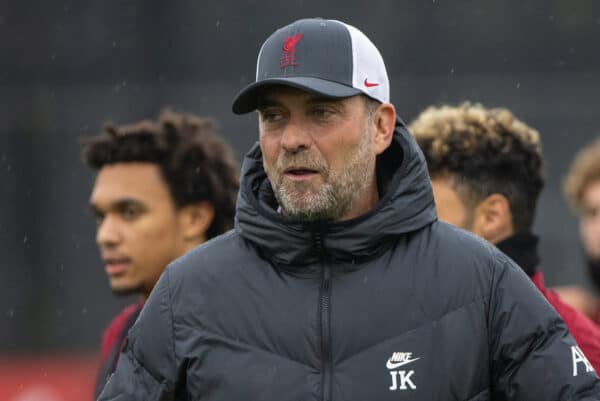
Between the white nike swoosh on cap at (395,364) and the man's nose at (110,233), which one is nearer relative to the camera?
the white nike swoosh on cap at (395,364)

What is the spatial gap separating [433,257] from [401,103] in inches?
340

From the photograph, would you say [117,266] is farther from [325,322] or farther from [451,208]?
[325,322]

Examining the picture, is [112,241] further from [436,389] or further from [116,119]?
[116,119]

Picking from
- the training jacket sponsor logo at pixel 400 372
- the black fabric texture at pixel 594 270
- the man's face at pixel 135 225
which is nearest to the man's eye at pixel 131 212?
the man's face at pixel 135 225

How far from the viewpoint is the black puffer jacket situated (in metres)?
2.91

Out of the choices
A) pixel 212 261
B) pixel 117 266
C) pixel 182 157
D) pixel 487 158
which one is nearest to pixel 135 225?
pixel 117 266

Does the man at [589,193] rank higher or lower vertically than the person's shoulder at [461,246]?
higher

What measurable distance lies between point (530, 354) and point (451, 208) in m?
1.52

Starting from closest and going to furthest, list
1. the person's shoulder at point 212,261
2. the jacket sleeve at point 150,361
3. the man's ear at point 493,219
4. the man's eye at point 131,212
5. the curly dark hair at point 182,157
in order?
the jacket sleeve at point 150,361 → the person's shoulder at point 212,261 → the man's ear at point 493,219 → the man's eye at point 131,212 → the curly dark hair at point 182,157

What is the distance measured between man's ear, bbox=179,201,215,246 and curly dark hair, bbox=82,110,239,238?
0.07 feet

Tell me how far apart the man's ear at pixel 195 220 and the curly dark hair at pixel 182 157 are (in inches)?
0.8

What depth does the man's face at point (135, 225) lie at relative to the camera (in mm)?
4859

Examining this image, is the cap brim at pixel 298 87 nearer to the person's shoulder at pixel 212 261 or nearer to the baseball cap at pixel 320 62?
the baseball cap at pixel 320 62

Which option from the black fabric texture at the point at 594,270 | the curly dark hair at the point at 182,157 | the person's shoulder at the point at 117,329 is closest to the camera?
the person's shoulder at the point at 117,329
